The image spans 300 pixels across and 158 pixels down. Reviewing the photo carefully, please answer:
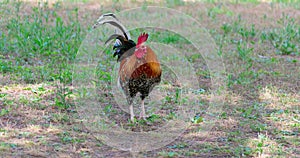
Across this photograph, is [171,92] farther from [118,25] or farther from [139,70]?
[139,70]

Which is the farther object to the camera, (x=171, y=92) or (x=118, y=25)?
(x=171, y=92)

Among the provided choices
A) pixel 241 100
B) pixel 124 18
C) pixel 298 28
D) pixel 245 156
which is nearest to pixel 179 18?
pixel 124 18

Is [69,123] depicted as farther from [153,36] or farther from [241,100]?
[153,36]

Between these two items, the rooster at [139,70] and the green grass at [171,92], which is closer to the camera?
the green grass at [171,92]

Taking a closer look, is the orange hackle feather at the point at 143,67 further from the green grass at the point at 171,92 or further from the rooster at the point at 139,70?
the green grass at the point at 171,92

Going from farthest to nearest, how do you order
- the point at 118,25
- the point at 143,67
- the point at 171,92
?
the point at 171,92 < the point at 118,25 < the point at 143,67

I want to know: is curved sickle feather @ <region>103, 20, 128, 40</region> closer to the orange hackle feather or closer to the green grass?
the orange hackle feather

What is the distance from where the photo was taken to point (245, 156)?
514cm

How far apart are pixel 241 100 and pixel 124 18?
480 centimetres

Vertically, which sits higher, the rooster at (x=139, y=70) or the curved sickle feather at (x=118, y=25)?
the curved sickle feather at (x=118, y=25)

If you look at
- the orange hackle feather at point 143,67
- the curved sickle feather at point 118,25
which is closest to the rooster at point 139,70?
the orange hackle feather at point 143,67

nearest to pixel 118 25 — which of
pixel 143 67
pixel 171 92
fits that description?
pixel 143 67

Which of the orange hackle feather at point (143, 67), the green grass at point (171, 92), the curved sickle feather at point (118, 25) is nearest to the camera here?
the green grass at point (171, 92)

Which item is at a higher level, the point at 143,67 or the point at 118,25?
the point at 118,25
